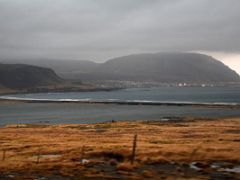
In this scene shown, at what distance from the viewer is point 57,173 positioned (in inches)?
1240

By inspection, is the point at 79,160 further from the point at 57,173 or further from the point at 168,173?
the point at 168,173

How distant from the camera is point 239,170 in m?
31.5

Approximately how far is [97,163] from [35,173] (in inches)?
244

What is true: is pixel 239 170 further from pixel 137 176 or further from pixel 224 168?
pixel 137 176

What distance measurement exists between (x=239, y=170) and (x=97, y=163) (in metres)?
12.2

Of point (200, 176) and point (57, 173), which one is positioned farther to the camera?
point (57, 173)

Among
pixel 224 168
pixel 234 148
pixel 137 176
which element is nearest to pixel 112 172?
pixel 137 176

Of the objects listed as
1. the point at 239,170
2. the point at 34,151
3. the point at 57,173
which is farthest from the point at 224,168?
the point at 34,151

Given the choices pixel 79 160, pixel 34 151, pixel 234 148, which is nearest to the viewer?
pixel 79 160

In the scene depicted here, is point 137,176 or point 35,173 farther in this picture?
point 35,173

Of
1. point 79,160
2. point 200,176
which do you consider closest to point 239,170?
point 200,176

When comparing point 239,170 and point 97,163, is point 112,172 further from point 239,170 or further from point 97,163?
point 239,170

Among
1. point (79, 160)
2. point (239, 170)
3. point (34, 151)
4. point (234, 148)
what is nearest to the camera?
point (239, 170)

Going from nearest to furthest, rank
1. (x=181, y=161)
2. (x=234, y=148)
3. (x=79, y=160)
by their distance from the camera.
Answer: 1. (x=181, y=161)
2. (x=79, y=160)
3. (x=234, y=148)
